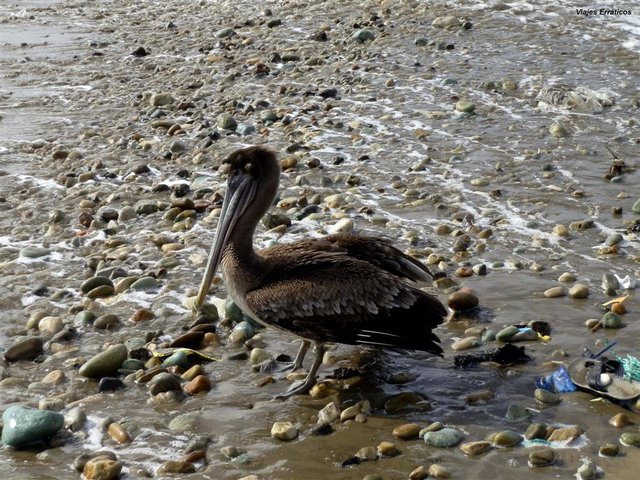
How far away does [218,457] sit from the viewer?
4.82 meters

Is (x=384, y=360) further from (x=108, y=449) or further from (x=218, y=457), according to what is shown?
(x=108, y=449)

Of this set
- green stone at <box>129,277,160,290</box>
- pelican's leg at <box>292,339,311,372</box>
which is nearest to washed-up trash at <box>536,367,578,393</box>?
pelican's leg at <box>292,339,311,372</box>

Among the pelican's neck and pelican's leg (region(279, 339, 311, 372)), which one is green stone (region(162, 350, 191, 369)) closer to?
pelican's leg (region(279, 339, 311, 372))

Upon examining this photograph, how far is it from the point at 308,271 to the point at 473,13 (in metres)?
10.2

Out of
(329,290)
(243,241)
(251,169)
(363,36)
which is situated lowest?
(363,36)

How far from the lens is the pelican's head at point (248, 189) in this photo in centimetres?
583

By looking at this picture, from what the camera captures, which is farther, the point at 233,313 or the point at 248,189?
the point at 233,313

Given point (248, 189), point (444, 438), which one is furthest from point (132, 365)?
point (444, 438)

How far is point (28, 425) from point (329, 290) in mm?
1851

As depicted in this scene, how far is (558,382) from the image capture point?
16.9 feet

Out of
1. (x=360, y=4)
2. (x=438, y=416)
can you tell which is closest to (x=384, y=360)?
(x=438, y=416)

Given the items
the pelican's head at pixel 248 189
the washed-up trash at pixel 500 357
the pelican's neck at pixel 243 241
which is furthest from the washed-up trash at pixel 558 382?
the pelican's head at pixel 248 189

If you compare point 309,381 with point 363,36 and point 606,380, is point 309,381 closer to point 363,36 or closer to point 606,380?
point 606,380

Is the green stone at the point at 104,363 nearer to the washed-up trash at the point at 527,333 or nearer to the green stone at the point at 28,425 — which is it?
the green stone at the point at 28,425
